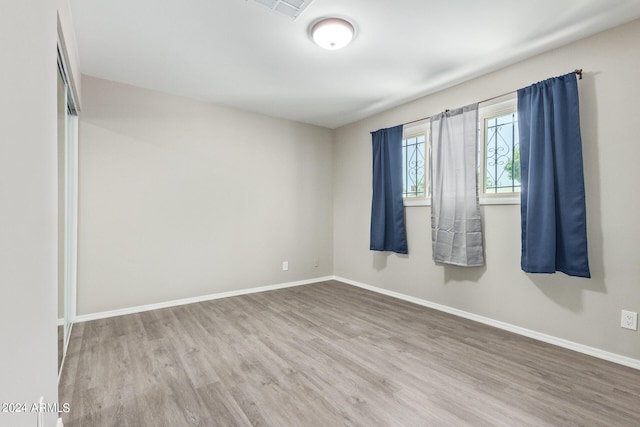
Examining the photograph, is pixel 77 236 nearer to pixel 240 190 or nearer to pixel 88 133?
pixel 88 133

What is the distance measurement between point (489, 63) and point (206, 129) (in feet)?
10.7

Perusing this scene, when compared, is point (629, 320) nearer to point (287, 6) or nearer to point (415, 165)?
point (415, 165)

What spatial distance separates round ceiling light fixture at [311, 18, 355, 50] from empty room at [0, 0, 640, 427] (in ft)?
0.08

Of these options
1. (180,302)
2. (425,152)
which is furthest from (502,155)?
(180,302)

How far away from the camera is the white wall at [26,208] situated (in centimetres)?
77

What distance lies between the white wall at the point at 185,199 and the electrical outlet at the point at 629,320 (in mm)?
3538

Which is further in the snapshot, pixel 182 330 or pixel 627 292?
pixel 182 330

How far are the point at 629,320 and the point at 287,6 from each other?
11.1 ft

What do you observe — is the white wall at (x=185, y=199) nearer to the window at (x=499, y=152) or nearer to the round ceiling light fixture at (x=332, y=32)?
the round ceiling light fixture at (x=332, y=32)

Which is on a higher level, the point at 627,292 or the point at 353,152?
the point at 353,152

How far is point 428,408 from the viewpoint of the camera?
171cm

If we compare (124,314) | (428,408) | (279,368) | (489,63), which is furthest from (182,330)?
(489,63)

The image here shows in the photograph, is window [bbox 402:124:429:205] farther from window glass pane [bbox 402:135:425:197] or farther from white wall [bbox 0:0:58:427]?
white wall [bbox 0:0:58:427]

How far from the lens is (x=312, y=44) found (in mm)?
2533
